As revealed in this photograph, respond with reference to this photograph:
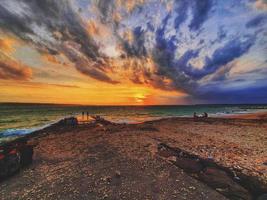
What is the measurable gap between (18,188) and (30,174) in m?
1.36

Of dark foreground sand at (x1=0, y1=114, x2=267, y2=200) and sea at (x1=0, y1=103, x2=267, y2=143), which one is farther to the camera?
sea at (x1=0, y1=103, x2=267, y2=143)

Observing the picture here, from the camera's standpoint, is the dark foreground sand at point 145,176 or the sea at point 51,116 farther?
the sea at point 51,116

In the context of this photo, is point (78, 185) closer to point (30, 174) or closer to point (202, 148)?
point (30, 174)

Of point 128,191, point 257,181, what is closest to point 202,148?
point 257,181

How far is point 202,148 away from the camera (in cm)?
1236

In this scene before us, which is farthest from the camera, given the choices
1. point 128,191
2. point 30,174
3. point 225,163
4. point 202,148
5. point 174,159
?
point 202,148

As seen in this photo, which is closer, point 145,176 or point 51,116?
point 145,176

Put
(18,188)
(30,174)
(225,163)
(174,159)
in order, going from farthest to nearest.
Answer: (174,159), (225,163), (30,174), (18,188)

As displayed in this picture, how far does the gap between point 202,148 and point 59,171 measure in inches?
360

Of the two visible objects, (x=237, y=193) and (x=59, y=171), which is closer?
(x=237, y=193)

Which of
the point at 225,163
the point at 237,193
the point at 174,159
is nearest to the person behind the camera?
the point at 237,193

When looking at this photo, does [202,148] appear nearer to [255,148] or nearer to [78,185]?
[255,148]

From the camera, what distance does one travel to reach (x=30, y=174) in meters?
8.46

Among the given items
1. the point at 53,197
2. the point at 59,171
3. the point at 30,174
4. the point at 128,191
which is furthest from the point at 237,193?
the point at 30,174
